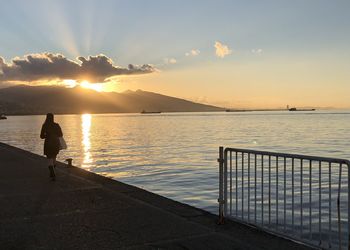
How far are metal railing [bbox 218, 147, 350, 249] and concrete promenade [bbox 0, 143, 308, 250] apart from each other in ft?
1.35

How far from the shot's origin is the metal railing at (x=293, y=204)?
544cm

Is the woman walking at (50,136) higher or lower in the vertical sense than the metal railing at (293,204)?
higher

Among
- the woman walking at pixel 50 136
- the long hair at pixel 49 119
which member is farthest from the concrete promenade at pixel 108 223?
the long hair at pixel 49 119

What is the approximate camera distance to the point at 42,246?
17.5ft

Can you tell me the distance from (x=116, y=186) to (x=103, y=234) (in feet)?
14.0

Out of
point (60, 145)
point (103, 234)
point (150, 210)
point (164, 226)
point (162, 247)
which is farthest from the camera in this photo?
point (60, 145)

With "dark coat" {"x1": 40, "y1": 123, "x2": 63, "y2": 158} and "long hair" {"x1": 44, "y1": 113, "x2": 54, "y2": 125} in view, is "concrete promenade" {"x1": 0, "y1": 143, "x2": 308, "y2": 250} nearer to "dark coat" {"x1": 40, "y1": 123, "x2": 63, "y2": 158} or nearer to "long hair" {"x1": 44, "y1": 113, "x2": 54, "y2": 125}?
"dark coat" {"x1": 40, "y1": 123, "x2": 63, "y2": 158}

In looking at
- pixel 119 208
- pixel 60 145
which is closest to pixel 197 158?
pixel 60 145

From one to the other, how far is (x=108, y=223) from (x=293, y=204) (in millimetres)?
2931

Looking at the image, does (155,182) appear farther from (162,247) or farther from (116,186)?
(162,247)

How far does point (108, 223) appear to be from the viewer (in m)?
6.40

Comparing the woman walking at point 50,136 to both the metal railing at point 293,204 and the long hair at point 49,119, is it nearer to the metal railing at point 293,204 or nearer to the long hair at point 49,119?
the long hair at point 49,119

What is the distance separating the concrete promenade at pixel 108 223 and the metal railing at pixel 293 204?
0.41 meters

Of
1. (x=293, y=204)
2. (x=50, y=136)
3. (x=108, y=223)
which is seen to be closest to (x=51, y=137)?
(x=50, y=136)
